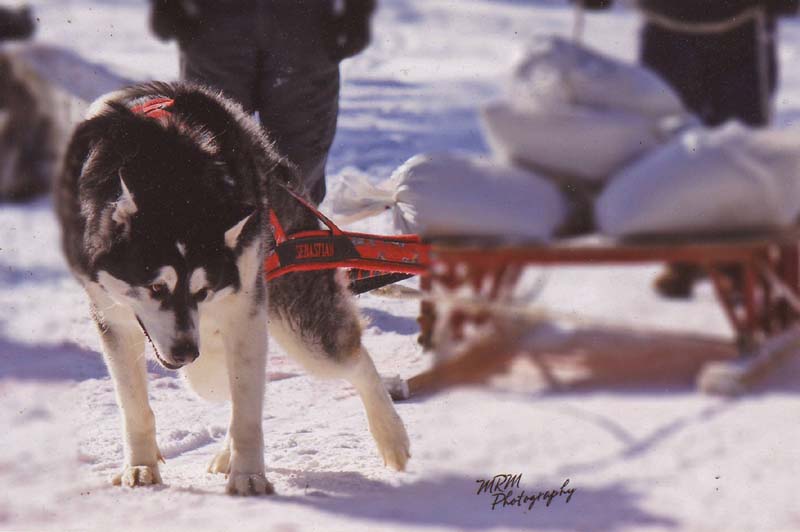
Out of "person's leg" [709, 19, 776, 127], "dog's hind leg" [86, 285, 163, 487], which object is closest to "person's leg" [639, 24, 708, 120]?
"person's leg" [709, 19, 776, 127]

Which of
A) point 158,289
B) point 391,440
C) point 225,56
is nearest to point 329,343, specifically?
point 391,440

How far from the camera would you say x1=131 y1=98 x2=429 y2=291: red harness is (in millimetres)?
1862

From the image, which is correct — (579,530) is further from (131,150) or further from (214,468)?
(214,468)

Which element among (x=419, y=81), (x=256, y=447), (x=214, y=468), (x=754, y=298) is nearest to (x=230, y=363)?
(x=256, y=447)

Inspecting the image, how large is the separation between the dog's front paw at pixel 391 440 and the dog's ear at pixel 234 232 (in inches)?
26.0

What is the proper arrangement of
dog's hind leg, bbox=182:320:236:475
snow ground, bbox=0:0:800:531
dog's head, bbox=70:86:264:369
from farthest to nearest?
dog's hind leg, bbox=182:320:236:475
dog's head, bbox=70:86:264:369
snow ground, bbox=0:0:800:531

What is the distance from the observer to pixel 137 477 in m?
2.03

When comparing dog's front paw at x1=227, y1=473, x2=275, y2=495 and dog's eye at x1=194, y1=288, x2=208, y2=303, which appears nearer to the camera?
dog's eye at x1=194, y1=288, x2=208, y2=303

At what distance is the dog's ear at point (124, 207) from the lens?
1.71m

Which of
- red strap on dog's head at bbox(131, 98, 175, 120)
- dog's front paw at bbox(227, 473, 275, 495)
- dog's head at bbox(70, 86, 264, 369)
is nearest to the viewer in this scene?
dog's head at bbox(70, 86, 264, 369)

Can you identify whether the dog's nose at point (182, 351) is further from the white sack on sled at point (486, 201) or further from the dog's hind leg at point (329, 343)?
the white sack on sled at point (486, 201)

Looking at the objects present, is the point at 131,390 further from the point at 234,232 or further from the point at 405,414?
the point at 405,414

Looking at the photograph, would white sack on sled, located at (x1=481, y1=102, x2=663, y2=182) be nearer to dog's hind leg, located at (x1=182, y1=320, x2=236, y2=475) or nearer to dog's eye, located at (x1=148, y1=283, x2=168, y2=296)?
dog's eye, located at (x1=148, y1=283, x2=168, y2=296)

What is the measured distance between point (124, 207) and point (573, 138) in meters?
1.03
